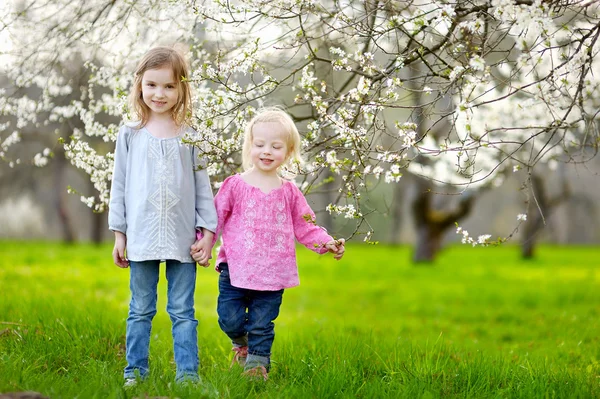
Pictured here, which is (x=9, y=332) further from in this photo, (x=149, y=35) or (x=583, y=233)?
(x=583, y=233)

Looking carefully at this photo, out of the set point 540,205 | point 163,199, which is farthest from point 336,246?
point 540,205

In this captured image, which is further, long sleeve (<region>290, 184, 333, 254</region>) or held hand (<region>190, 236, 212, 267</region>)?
long sleeve (<region>290, 184, 333, 254</region>)

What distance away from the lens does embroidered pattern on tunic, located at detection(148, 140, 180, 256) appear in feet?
11.2

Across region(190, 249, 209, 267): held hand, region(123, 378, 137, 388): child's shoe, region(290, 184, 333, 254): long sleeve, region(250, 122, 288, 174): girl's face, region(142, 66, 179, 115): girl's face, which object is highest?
region(142, 66, 179, 115): girl's face

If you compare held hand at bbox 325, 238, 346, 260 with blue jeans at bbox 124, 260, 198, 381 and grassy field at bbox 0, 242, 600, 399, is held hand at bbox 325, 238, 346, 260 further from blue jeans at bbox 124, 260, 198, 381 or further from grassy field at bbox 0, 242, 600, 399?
blue jeans at bbox 124, 260, 198, 381

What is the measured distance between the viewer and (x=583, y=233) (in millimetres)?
27078

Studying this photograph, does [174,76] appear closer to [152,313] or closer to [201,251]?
[201,251]

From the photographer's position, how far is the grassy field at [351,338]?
3.41m

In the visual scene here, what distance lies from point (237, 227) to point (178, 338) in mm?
645

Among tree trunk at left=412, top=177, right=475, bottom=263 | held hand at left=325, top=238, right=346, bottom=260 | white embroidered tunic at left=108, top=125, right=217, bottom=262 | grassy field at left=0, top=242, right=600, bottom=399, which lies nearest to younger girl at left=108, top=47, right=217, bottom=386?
white embroidered tunic at left=108, top=125, right=217, bottom=262

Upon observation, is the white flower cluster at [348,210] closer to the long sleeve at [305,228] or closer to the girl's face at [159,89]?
the long sleeve at [305,228]

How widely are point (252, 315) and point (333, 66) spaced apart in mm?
1386

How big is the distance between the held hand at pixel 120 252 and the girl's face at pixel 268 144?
2.64 feet

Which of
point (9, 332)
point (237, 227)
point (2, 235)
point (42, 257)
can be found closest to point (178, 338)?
point (237, 227)
